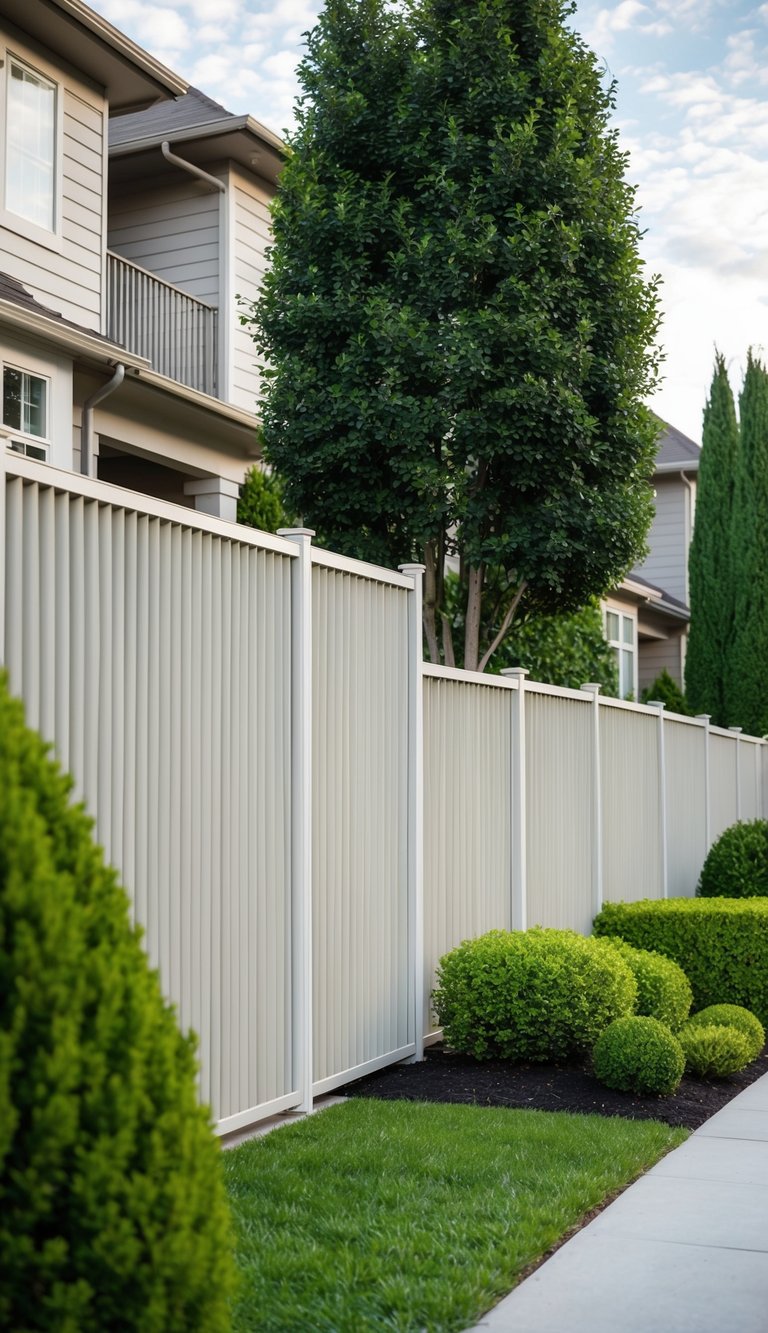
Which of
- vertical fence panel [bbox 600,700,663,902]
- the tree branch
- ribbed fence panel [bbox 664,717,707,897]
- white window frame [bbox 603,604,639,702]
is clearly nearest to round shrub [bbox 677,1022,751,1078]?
vertical fence panel [bbox 600,700,663,902]

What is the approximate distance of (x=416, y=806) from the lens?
800cm

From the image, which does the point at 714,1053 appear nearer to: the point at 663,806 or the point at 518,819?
the point at 518,819

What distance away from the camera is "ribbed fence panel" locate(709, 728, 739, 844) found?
15.8 m

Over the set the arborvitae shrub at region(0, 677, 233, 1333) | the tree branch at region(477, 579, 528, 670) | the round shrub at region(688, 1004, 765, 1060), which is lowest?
the round shrub at region(688, 1004, 765, 1060)

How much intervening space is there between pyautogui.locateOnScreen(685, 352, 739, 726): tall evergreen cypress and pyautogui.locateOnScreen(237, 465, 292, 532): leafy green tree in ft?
34.2

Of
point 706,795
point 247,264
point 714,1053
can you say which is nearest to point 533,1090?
point 714,1053

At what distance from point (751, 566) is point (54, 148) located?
44.8ft

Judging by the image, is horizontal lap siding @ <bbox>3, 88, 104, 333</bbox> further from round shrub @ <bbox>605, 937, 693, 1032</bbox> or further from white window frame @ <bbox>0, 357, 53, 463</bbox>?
round shrub @ <bbox>605, 937, 693, 1032</bbox>

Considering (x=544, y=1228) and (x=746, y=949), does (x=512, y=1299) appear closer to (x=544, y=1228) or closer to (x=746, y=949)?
(x=544, y=1228)

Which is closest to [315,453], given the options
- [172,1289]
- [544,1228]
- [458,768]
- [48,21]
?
[458,768]

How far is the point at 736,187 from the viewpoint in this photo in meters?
16.8

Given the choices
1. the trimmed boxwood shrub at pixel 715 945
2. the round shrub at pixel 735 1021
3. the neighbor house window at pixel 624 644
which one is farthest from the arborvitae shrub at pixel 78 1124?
the neighbor house window at pixel 624 644

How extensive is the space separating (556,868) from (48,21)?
25.7 feet

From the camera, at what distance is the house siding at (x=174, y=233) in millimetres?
14836
